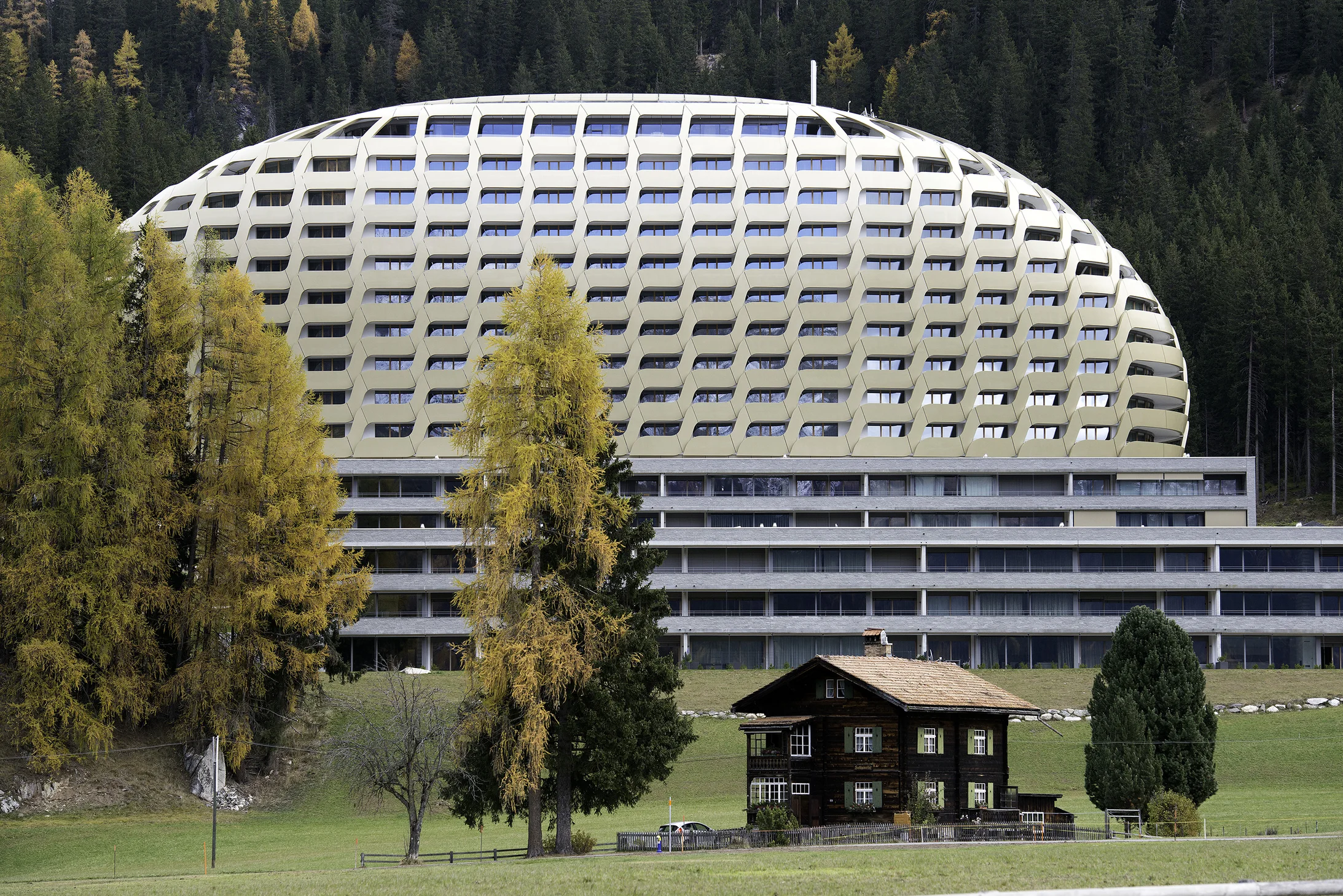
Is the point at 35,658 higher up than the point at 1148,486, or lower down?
lower down

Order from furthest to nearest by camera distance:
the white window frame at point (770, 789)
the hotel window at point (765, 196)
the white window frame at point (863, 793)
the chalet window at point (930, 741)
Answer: the hotel window at point (765, 196) < the white window frame at point (770, 789) < the chalet window at point (930, 741) < the white window frame at point (863, 793)

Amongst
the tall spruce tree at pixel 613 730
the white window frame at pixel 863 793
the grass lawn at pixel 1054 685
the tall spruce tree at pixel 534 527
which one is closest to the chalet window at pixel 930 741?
the white window frame at pixel 863 793

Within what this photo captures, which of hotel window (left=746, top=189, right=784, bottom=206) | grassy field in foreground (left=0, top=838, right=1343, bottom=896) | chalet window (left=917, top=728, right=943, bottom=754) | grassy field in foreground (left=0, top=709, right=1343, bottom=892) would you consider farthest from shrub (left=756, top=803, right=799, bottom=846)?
hotel window (left=746, top=189, right=784, bottom=206)

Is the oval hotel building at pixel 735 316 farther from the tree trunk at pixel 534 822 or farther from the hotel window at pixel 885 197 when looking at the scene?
the tree trunk at pixel 534 822

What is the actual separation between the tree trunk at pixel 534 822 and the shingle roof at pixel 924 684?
10482mm

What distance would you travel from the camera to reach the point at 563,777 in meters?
41.7

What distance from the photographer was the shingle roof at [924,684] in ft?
152

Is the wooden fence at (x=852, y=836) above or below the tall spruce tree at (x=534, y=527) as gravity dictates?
below

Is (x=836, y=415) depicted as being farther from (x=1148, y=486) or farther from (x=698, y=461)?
(x=1148, y=486)

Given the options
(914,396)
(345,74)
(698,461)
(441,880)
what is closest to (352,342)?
(698,461)

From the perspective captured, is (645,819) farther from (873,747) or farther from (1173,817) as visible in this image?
(1173,817)

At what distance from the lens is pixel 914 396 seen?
338 feet

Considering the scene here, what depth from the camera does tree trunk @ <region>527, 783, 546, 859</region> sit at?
132 ft

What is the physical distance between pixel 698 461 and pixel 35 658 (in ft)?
173
